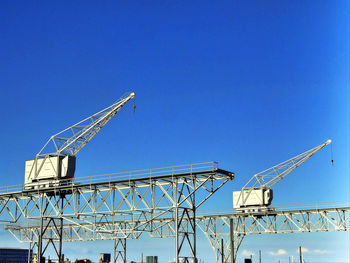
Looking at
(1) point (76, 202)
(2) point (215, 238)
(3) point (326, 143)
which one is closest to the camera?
(1) point (76, 202)

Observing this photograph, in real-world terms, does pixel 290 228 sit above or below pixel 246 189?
below

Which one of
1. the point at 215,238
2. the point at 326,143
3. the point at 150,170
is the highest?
the point at 326,143

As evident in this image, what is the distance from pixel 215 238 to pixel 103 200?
40550mm

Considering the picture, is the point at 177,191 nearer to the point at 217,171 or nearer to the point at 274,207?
the point at 217,171

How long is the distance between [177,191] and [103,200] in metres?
9.80

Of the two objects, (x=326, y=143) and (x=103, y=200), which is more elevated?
(x=326, y=143)

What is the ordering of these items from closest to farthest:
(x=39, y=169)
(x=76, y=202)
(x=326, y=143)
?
1. (x=76, y=202)
2. (x=39, y=169)
3. (x=326, y=143)

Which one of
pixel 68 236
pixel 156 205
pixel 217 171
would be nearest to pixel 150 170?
pixel 156 205

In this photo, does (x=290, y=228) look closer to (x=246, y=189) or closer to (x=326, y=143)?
(x=246, y=189)

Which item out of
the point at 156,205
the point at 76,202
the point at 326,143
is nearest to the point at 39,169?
the point at 76,202

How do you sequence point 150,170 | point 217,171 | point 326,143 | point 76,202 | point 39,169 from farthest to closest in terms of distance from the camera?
point 326,143 < point 39,169 < point 76,202 < point 150,170 < point 217,171

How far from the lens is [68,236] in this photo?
108 m

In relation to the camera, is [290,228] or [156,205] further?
[290,228]

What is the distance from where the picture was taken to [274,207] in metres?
90.1
